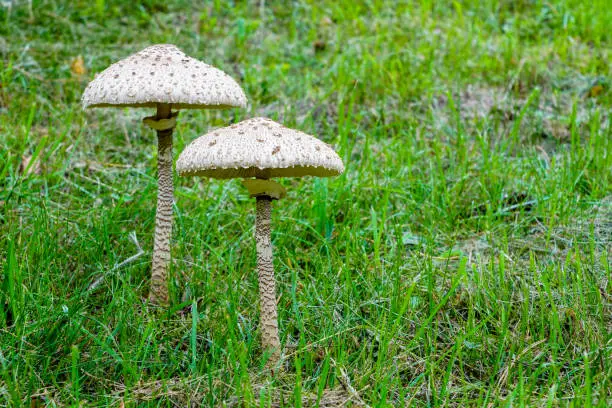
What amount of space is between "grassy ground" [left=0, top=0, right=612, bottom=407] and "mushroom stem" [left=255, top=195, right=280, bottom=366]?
11 centimetres

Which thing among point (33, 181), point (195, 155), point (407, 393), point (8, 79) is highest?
point (195, 155)

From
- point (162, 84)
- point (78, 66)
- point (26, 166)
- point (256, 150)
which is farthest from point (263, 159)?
point (78, 66)

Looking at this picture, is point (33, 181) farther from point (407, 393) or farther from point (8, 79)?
point (407, 393)

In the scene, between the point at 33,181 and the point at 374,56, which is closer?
the point at 33,181

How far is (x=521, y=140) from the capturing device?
5.40m

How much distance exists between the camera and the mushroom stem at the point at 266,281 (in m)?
2.81

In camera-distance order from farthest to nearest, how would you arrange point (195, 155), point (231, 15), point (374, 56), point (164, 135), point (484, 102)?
point (231, 15) → point (374, 56) → point (484, 102) → point (164, 135) → point (195, 155)

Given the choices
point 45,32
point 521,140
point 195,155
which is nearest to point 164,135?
point 195,155

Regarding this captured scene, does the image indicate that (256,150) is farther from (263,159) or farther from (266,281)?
(266,281)

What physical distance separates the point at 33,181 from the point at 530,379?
344 centimetres

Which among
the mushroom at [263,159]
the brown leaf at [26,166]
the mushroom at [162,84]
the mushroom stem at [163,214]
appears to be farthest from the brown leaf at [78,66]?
the mushroom at [263,159]

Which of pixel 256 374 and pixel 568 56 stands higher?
pixel 568 56

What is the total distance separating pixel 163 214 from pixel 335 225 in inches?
51.9

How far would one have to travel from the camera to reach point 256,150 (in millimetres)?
2420
